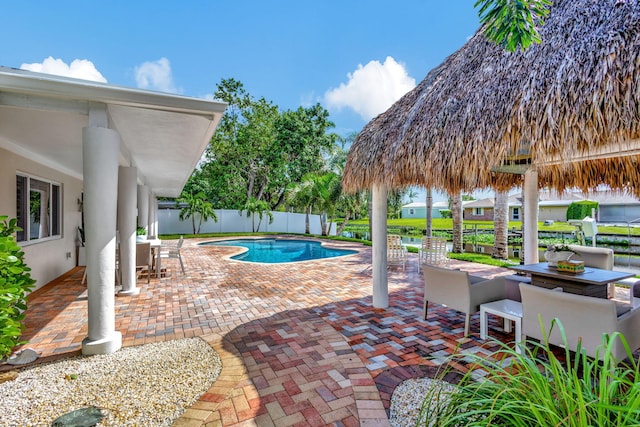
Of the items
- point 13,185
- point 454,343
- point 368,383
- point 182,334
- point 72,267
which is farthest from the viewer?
point 72,267

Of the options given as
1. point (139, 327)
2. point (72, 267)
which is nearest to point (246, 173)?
point (72, 267)

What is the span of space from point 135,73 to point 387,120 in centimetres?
2185

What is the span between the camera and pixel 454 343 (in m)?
4.42

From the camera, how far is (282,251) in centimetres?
1811

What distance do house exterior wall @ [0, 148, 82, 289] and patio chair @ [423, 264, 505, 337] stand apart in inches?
322

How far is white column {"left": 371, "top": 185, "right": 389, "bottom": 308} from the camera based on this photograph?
604 cm

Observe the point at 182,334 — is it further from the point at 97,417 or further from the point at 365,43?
the point at 365,43

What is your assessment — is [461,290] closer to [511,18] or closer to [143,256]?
[511,18]

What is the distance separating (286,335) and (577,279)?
4732mm

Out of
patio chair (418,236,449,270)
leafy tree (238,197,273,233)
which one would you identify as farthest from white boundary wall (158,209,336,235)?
patio chair (418,236,449,270)

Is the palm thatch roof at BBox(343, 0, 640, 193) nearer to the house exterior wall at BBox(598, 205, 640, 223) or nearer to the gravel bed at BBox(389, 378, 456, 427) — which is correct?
the gravel bed at BBox(389, 378, 456, 427)

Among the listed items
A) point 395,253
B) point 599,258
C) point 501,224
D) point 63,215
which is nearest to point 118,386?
point 63,215

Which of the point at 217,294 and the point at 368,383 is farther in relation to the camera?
the point at 217,294

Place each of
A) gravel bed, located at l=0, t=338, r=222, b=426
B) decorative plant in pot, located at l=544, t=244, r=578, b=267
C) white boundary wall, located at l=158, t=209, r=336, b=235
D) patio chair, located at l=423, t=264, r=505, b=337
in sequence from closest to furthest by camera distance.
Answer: gravel bed, located at l=0, t=338, r=222, b=426 < patio chair, located at l=423, t=264, r=505, b=337 < decorative plant in pot, located at l=544, t=244, r=578, b=267 < white boundary wall, located at l=158, t=209, r=336, b=235
